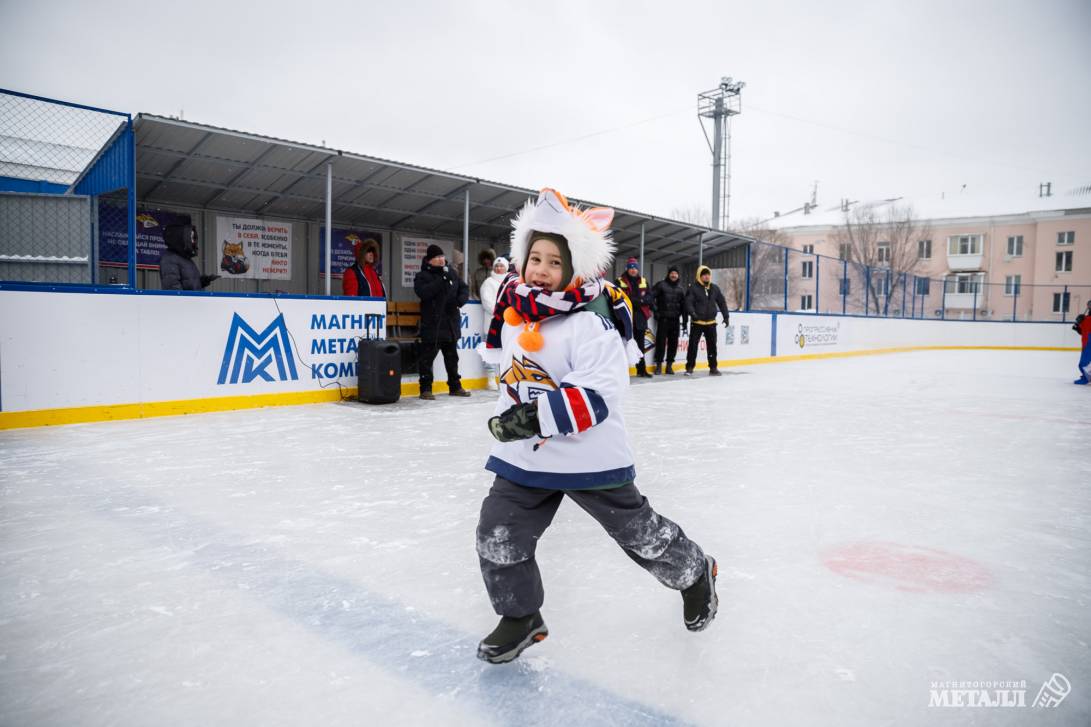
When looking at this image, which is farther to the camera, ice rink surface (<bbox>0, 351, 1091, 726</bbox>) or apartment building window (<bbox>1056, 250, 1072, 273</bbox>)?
apartment building window (<bbox>1056, 250, 1072, 273</bbox>)

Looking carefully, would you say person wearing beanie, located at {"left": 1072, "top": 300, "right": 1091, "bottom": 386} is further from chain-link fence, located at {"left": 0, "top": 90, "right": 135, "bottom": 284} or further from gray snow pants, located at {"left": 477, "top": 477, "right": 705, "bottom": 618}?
chain-link fence, located at {"left": 0, "top": 90, "right": 135, "bottom": 284}

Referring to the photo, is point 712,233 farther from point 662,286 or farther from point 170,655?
point 170,655

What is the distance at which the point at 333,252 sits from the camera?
12.5 meters

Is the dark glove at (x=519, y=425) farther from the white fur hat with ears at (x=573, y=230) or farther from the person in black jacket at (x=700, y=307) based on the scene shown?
the person in black jacket at (x=700, y=307)

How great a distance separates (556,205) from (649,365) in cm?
1038

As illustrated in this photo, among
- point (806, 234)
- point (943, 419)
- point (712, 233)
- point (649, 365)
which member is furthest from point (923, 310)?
point (806, 234)

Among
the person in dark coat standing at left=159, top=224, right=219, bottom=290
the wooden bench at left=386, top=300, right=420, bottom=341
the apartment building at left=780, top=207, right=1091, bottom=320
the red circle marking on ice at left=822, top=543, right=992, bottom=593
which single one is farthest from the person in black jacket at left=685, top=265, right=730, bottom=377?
the apartment building at left=780, top=207, right=1091, bottom=320

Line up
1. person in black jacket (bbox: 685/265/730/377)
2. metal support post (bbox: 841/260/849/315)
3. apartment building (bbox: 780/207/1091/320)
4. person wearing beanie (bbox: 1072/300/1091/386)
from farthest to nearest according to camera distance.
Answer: apartment building (bbox: 780/207/1091/320), metal support post (bbox: 841/260/849/315), person in black jacket (bbox: 685/265/730/377), person wearing beanie (bbox: 1072/300/1091/386)

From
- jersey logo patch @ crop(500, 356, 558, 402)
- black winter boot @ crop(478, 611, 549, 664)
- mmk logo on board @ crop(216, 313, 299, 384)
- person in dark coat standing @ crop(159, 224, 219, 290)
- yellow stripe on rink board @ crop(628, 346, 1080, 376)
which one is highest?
person in dark coat standing @ crop(159, 224, 219, 290)

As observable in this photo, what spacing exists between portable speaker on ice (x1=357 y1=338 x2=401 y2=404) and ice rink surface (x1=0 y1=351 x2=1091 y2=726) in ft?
7.79

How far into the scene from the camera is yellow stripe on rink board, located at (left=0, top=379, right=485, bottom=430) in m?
5.59

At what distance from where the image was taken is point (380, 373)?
7305 mm

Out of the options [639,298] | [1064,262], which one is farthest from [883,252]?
[639,298]

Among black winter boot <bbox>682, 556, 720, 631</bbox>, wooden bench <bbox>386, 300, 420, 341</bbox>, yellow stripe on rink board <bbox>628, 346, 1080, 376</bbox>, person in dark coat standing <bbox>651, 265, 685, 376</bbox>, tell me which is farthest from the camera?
yellow stripe on rink board <bbox>628, 346, 1080, 376</bbox>
